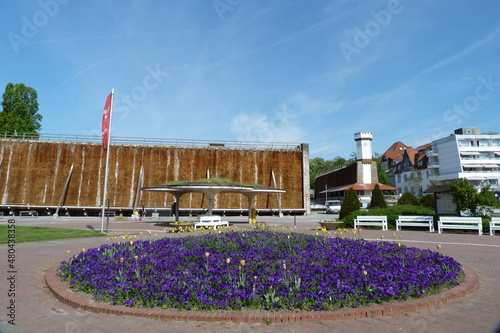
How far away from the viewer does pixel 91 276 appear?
649 cm

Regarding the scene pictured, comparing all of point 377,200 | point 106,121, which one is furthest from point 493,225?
point 106,121

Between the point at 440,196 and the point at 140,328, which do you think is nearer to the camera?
the point at 140,328

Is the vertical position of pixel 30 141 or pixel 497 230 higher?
pixel 30 141

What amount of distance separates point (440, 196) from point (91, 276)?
22.3 metres

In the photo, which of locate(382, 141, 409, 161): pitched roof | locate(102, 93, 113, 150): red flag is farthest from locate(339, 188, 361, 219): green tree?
locate(382, 141, 409, 161): pitched roof

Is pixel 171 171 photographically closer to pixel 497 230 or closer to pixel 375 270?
pixel 497 230

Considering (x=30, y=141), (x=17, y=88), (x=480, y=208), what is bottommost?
(x=480, y=208)

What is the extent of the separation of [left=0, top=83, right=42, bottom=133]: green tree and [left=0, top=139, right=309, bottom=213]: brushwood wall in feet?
30.1

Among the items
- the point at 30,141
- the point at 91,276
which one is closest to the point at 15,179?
the point at 30,141

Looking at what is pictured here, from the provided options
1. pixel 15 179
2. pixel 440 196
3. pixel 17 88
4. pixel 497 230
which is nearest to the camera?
pixel 497 230

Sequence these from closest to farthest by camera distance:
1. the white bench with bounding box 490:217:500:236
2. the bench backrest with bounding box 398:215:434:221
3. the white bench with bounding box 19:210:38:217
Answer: the white bench with bounding box 490:217:500:236 → the bench backrest with bounding box 398:215:434:221 → the white bench with bounding box 19:210:38:217

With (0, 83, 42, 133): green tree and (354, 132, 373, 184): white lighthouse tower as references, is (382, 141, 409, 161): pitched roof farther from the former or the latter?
(0, 83, 42, 133): green tree

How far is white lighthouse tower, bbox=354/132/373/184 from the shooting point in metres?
62.0

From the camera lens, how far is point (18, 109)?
52625 millimetres
